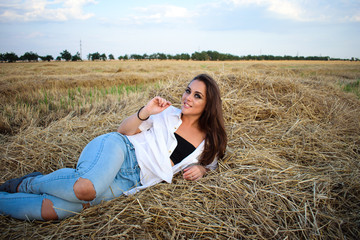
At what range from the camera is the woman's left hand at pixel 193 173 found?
2.05 meters

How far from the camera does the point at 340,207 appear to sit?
1867mm

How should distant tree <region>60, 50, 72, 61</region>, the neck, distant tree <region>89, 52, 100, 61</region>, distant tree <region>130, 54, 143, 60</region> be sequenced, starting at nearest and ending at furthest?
the neck
distant tree <region>60, 50, 72, 61</region>
distant tree <region>89, 52, 100, 61</region>
distant tree <region>130, 54, 143, 60</region>

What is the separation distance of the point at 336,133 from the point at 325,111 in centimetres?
70

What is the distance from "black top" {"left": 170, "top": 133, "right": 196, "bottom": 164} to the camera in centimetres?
205

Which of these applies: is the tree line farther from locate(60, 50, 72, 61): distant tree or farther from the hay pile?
the hay pile

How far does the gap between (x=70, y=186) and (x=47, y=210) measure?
9.1 inches

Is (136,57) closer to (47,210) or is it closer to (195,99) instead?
(195,99)

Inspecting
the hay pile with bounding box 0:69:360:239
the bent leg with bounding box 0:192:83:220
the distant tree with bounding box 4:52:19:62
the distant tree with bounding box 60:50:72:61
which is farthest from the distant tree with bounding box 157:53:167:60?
the bent leg with bounding box 0:192:83:220

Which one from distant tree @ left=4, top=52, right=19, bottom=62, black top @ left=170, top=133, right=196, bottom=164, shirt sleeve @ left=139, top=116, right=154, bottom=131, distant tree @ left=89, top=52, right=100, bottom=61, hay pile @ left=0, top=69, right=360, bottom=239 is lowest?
hay pile @ left=0, top=69, right=360, bottom=239

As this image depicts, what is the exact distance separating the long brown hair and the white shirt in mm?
76

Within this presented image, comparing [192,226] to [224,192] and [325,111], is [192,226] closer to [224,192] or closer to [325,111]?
[224,192]

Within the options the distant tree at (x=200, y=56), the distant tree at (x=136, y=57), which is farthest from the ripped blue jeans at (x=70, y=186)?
the distant tree at (x=200, y=56)

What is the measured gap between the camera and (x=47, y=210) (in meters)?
1.58

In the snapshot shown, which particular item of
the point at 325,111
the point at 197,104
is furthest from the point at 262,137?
the point at 325,111
